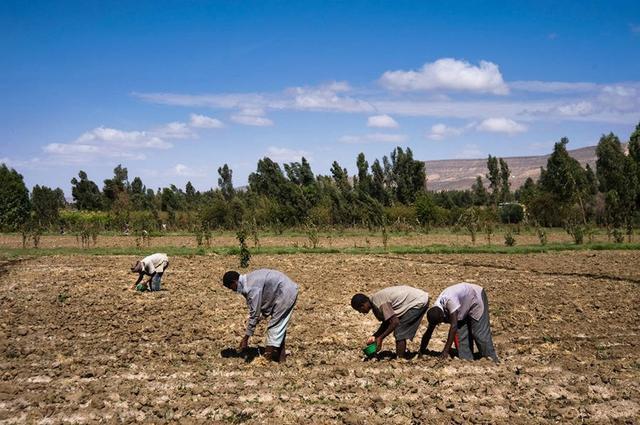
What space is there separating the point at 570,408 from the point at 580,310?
6627mm

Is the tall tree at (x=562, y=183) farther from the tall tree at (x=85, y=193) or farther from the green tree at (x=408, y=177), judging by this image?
the tall tree at (x=85, y=193)

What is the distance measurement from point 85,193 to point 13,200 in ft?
65.3

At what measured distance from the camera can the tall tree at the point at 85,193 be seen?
6956 centimetres

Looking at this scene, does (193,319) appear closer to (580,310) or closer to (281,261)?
(580,310)

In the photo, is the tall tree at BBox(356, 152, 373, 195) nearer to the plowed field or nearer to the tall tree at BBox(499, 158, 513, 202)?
the tall tree at BBox(499, 158, 513, 202)

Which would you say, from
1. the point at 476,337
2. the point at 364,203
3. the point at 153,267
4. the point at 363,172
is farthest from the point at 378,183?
the point at 476,337

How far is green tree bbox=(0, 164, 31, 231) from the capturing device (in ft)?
164

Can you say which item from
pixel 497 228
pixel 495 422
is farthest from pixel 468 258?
pixel 497 228

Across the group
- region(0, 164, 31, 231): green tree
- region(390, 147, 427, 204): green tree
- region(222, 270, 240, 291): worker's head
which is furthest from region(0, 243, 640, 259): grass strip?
region(390, 147, 427, 204): green tree

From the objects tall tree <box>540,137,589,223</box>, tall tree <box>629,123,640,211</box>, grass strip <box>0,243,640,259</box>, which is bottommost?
grass strip <box>0,243,640,259</box>

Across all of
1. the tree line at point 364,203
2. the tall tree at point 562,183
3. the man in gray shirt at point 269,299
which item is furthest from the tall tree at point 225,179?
the man in gray shirt at point 269,299

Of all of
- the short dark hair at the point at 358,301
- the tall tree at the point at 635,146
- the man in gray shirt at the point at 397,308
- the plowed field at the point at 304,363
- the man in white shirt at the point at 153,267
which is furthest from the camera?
the tall tree at the point at 635,146

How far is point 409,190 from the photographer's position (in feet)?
204

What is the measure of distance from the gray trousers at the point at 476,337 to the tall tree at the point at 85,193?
6685cm
